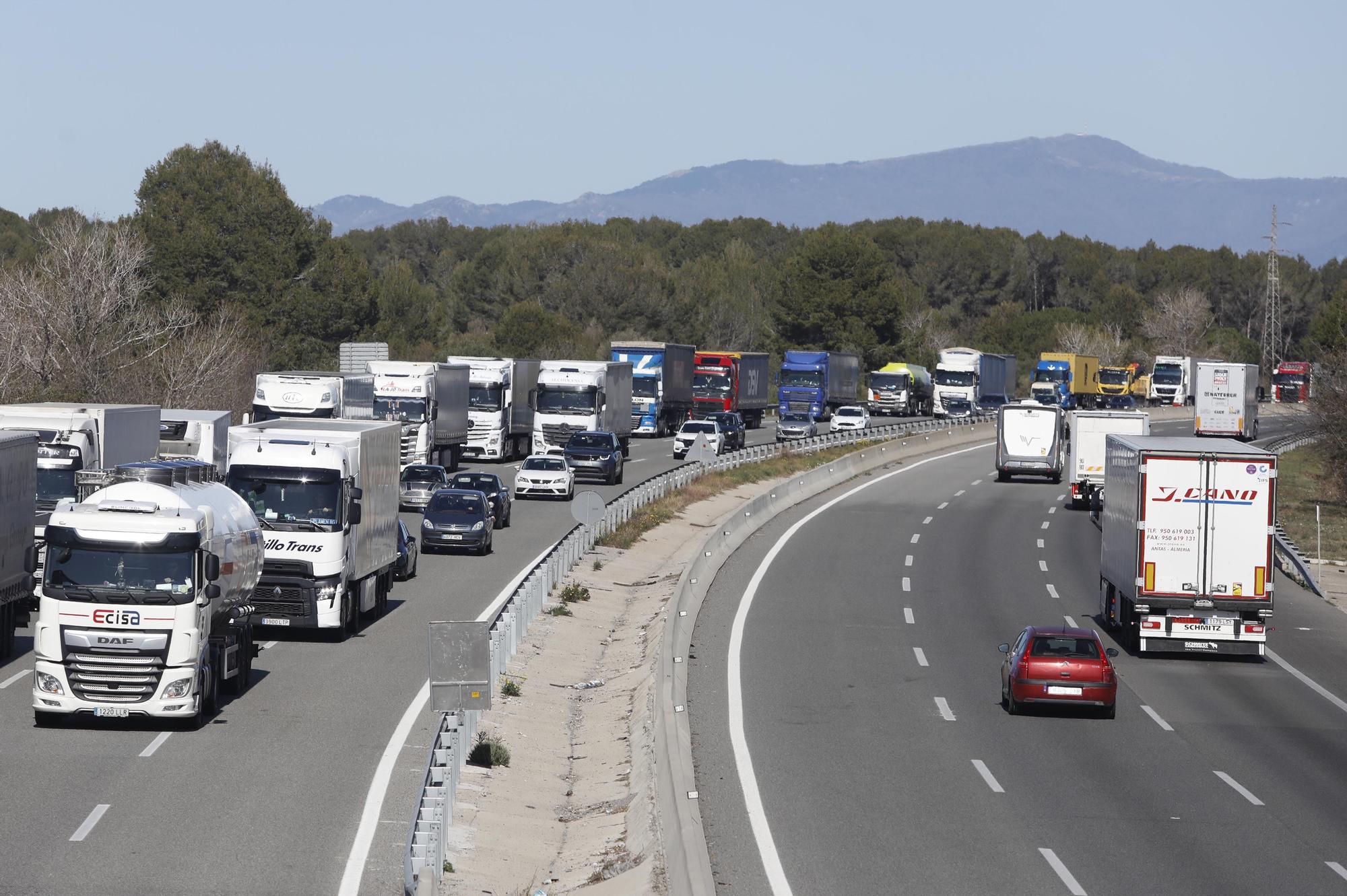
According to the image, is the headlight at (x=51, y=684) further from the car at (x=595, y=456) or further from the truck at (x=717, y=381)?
the truck at (x=717, y=381)

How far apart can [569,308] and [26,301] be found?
6613cm

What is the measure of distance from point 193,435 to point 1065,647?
23.1 m

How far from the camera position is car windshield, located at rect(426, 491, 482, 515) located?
1540 inches

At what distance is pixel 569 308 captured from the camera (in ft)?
422

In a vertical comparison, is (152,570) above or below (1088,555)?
above

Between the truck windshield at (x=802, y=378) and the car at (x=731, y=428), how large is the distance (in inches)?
766

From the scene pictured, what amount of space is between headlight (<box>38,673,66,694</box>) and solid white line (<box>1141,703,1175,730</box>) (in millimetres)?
14127

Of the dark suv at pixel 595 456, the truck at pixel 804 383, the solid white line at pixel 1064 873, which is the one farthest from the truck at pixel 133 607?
the truck at pixel 804 383

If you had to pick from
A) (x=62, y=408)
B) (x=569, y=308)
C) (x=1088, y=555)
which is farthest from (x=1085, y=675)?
(x=569, y=308)

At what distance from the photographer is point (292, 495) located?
86.6 feet

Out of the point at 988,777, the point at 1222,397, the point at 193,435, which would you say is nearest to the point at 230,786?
the point at 988,777

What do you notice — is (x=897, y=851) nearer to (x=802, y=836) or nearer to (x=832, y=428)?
(x=802, y=836)

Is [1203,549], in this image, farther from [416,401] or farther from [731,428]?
[731,428]

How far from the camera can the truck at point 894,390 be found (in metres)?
107
